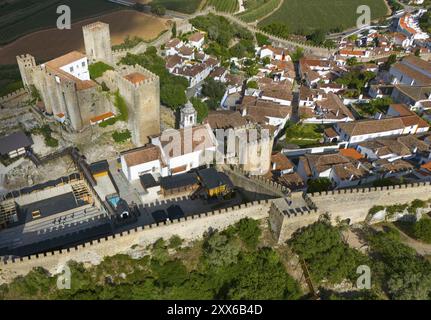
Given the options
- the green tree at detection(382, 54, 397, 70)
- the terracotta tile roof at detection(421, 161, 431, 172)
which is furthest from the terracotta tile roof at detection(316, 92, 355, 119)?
the green tree at detection(382, 54, 397, 70)

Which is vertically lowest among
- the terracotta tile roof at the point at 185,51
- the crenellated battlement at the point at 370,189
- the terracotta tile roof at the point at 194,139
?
the terracotta tile roof at the point at 185,51

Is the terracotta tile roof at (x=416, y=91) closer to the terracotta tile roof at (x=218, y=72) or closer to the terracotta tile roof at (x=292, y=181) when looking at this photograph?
the terracotta tile roof at (x=218, y=72)

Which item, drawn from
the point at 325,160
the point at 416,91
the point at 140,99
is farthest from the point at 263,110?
the point at 416,91

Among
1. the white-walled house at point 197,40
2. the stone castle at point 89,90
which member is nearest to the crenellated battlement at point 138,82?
the stone castle at point 89,90

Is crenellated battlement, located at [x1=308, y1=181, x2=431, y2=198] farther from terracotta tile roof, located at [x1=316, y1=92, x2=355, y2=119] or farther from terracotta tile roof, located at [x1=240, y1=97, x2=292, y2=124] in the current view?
terracotta tile roof, located at [x1=316, y1=92, x2=355, y2=119]

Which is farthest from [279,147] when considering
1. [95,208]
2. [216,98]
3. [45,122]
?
[45,122]

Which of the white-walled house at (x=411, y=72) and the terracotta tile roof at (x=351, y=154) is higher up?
the white-walled house at (x=411, y=72)

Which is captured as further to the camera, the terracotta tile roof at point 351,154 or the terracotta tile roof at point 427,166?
the terracotta tile roof at point 351,154

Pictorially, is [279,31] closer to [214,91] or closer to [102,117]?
[214,91]
